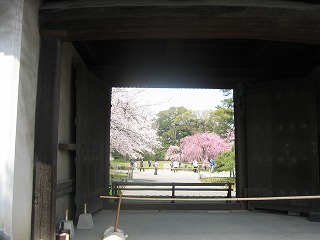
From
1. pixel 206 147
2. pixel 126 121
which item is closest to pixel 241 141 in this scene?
pixel 126 121

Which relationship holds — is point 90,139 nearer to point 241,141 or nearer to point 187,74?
point 187,74

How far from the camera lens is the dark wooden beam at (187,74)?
24.7 feet

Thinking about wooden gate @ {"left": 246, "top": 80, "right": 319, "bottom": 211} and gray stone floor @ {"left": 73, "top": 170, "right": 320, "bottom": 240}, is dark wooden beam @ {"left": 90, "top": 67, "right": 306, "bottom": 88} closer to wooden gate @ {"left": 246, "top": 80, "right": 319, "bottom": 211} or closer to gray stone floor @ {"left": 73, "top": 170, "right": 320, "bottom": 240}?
wooden gate @ {"left": 246, "top": 80, "right": 319, "bottom": 211}

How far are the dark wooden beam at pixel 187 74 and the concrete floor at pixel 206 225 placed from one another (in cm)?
293

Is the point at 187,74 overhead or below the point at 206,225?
overhead

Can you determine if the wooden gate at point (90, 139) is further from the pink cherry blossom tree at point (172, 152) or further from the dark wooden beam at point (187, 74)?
the pink cherry blossom tree at point (172, 152)

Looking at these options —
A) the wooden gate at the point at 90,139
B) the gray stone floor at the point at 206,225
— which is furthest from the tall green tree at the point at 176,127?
the gray stone floor at the point at 206,225

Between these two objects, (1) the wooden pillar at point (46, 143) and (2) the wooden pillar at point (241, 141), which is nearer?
(1) the wooden pillar at point (46, 143)

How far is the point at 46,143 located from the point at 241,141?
4853 millimetres

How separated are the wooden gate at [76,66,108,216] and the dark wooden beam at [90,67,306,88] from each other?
1.53ft

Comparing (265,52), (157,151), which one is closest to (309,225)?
(265,52)

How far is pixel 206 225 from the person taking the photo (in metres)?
5.79

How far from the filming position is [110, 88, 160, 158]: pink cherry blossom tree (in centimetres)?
1673

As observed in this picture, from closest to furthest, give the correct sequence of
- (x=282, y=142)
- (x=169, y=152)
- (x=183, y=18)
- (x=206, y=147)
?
1. (x=183, y=18)
2. (x=282, y=142)
3. (x=206, y=147)
4. (x=169, y=152)
